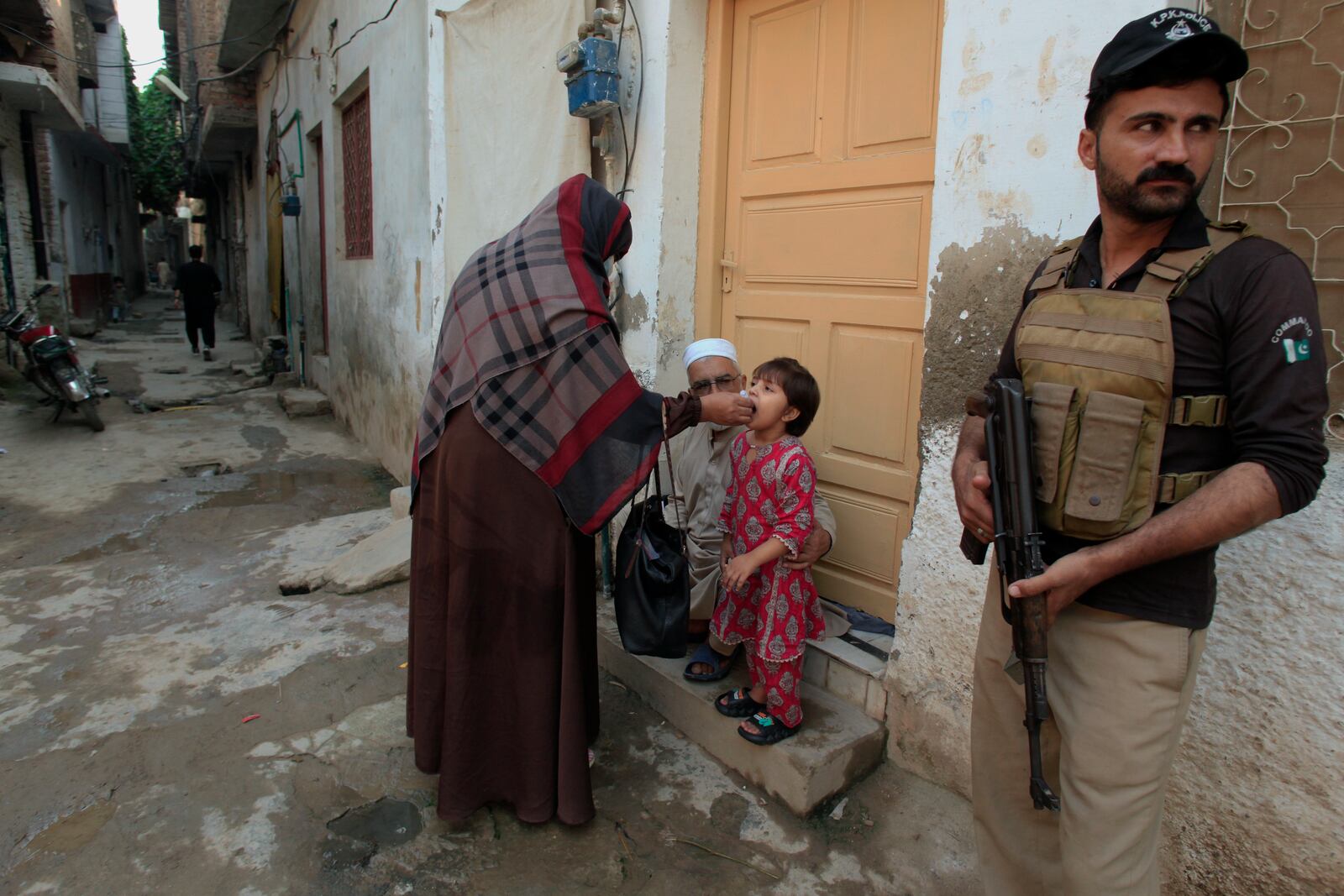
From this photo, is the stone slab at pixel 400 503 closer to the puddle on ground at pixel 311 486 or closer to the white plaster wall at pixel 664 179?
the puddle on ground at pixel 311 486

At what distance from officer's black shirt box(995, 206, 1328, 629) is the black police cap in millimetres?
227

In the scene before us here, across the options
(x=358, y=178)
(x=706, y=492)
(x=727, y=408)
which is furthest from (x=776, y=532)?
(x=358, y=178)

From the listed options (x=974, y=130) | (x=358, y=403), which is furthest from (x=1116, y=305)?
(x=358, y=403)

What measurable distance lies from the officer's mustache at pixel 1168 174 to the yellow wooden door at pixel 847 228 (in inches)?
52.1

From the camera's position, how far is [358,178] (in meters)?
7.81

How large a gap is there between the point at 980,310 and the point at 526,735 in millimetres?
1770

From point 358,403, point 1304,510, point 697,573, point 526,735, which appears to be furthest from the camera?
point 358,403

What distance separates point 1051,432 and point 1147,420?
0.15m

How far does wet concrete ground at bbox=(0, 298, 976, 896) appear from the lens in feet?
7.38

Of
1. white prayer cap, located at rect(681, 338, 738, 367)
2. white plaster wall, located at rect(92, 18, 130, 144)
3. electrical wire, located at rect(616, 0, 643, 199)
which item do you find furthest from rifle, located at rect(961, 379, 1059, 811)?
white plaster wall, located at rect(92, 18, 130, 144)

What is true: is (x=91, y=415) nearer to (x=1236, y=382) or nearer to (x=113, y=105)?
(x=1236, y=382)

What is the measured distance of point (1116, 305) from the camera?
1.42m

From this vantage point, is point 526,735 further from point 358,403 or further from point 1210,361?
point 358,403

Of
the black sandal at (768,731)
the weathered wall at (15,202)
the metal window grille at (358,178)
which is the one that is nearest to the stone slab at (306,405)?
the metal window grille at (358,178)
